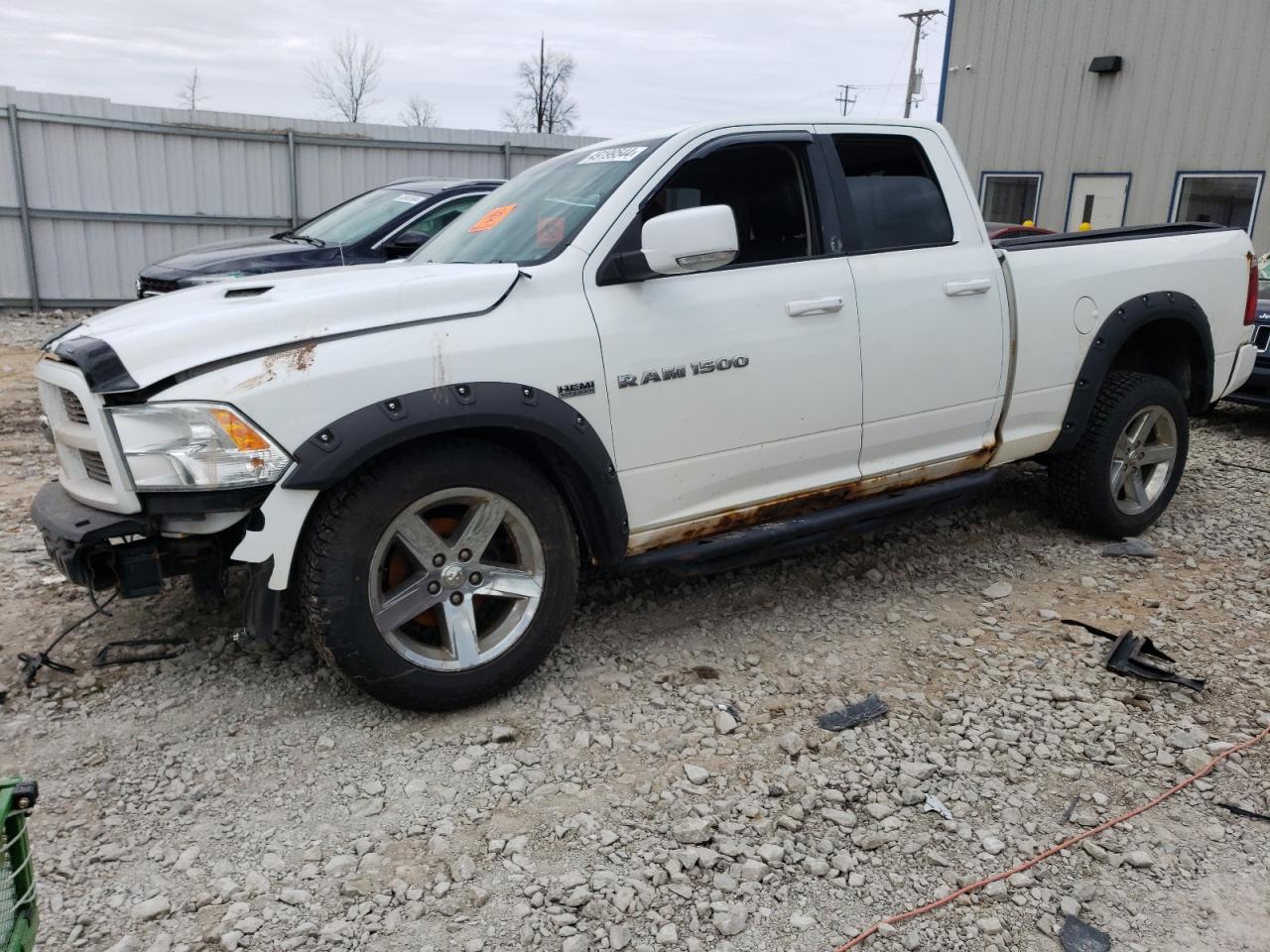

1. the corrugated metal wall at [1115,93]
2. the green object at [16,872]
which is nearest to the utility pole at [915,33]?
the corrugated metal wall at [1115,93]

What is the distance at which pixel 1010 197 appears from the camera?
17531 mm

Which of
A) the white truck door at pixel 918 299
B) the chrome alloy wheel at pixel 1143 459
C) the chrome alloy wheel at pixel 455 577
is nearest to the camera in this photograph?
the chrome alloy wheel at pixel 455 577

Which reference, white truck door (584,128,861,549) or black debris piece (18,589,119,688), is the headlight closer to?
black debris piece (18,589,119,688)

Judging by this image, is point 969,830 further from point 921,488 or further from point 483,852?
point 921,488

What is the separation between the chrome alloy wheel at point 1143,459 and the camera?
16.9 feet

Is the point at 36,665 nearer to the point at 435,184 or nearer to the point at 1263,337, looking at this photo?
the point at 435,184

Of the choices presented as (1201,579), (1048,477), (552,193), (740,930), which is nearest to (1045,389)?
(1048,477)

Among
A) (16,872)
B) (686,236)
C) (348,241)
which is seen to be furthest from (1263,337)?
(16,872)

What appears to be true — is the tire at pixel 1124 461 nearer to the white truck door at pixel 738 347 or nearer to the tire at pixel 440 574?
the white truck door at pixel 738 347

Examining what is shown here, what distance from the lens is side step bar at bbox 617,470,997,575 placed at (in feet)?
12.1

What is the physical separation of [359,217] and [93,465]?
643 centimetres

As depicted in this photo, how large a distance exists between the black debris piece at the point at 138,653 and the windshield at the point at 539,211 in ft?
5.97

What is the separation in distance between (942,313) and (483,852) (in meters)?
2.83

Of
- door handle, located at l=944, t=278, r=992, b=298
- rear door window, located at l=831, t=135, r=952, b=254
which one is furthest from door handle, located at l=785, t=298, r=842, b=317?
door handle, located at l=944, t=278, r=992, b=298
